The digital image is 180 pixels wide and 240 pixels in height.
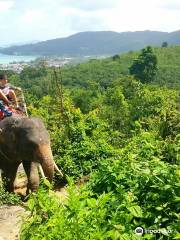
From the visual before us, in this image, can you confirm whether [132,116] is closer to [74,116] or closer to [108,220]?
[74,116]

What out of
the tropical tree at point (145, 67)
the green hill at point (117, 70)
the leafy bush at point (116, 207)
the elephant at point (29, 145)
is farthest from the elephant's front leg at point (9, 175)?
the green hill at point (117, 70)

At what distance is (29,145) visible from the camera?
10258 millimetres

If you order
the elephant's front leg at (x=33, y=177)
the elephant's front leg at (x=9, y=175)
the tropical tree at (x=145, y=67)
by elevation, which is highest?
the elephant's front leg at (x=33, y=177)

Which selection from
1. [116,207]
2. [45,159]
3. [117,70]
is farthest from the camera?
[117,70]

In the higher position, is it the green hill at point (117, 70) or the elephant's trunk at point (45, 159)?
the elephant's trunk at point (45, 159)

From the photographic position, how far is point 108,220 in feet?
14.5

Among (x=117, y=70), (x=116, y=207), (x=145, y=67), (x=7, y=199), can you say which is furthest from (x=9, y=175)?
(x=117, y=70)

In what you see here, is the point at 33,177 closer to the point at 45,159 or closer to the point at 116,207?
the point at 45,159

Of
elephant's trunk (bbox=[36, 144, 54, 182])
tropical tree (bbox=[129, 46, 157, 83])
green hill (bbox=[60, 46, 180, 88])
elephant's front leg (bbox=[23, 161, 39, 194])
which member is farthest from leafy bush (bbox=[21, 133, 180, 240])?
green hill (bbox=[60, 46, 180, 88])

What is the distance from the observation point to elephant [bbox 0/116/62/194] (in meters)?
10.1

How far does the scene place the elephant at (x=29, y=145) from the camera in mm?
10109

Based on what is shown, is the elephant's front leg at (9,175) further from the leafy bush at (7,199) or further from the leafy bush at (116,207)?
the leafy bush at (116,207)

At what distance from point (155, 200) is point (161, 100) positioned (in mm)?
22360

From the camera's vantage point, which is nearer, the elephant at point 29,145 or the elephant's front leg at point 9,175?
the elephant at point 29,145
